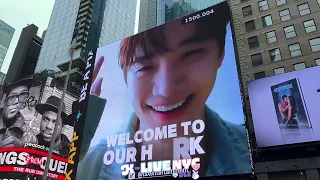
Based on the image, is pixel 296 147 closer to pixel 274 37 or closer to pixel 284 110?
pixel 284 110

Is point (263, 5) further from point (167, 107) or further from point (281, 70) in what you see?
point (167, 107)

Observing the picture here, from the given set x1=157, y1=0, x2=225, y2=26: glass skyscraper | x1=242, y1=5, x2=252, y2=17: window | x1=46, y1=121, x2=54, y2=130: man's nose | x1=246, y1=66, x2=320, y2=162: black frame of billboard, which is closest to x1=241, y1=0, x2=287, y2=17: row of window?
x1=242, y1=5, x2=252, y2=17: window

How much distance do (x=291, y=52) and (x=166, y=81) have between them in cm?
1729

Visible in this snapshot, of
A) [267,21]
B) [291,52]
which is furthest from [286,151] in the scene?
[267,21]

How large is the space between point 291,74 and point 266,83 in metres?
2.85

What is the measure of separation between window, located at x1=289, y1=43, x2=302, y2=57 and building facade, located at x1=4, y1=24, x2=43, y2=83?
106m

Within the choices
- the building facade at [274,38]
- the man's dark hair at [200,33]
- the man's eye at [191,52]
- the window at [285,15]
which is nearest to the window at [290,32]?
the building facade at [274,38]

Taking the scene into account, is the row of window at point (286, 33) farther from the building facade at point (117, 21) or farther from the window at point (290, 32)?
the building facade at point (117, 21)

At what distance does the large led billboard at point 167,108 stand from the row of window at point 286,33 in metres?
10.4

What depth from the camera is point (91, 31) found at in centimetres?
11912

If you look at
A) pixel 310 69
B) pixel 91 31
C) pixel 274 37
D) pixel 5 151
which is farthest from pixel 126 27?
pixel 310 69

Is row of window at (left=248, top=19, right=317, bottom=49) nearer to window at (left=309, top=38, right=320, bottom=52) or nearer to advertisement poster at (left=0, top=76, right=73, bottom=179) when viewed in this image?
window at (left=309, top=38, right=320, bottom=52)

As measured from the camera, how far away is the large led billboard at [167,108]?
94.7ft

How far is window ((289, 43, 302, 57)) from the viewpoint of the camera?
39122 mm
